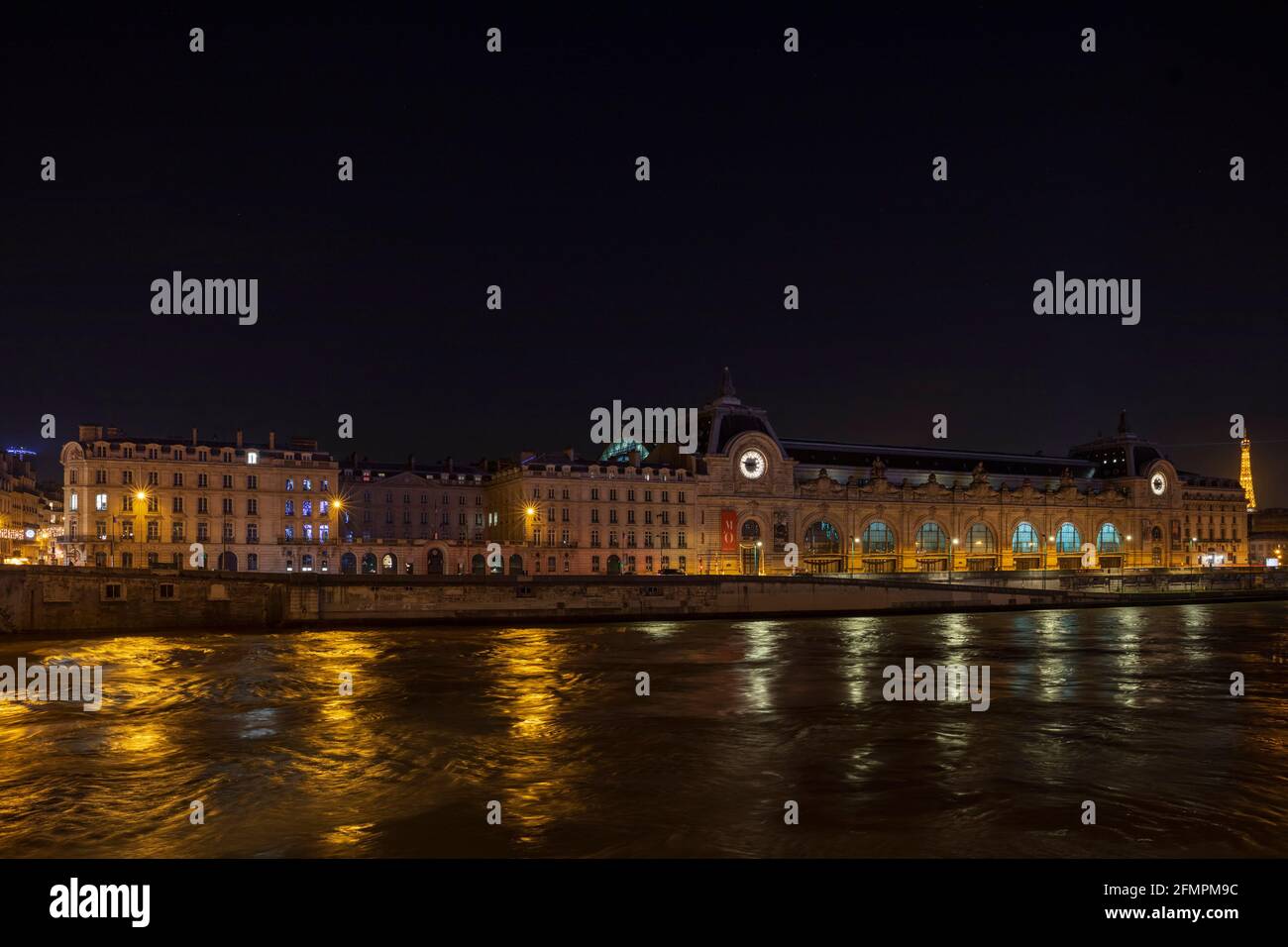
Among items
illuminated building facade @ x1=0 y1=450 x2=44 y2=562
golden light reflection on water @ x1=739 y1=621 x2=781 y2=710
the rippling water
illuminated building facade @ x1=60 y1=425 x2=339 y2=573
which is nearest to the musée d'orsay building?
illuminated building facade @ x1=60 y1=425 x2=339 y2=573

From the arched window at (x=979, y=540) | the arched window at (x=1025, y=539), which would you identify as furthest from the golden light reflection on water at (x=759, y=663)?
the arched window at (x=1025, y=539)

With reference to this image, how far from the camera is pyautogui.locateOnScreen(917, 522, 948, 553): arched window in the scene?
114062mm

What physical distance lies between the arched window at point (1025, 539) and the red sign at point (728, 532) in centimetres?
3806

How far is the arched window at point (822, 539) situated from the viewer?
10694cm

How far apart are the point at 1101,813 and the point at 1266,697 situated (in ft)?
64.0

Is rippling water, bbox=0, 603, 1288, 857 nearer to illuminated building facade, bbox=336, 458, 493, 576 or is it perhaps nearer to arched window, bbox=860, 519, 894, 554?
illuminated building facade, bbox=336, 458, 493, 576

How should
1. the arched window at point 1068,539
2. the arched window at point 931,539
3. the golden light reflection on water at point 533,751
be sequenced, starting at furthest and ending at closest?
the arched window at point 1068,539 < the arched window at point 931,539 < the golden light reflection on water at point 533,751

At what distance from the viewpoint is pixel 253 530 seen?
83.2m

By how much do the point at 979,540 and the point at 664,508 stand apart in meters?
41.6

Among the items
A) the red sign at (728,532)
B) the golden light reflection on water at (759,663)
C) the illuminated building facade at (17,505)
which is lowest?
the golden light reflection on water at (759,663)

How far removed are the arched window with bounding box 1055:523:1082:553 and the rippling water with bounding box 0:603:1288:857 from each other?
266 ft

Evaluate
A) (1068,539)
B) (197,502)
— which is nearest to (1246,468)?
(1068,539)

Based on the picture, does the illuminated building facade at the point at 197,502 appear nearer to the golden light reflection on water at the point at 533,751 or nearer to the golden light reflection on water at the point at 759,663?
the golden light reflection on water at the point at 759,663
